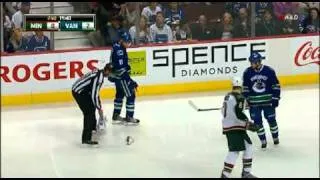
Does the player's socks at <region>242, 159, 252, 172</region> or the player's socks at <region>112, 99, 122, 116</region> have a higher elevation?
the player's socks at <region>112, 99, 122, 116</region>

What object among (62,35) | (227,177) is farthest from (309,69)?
(227,177)

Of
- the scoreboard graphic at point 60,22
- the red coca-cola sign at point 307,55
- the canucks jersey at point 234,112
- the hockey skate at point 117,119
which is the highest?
the scoreboard graphic at point 60,22

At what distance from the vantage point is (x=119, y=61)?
10.1 metres

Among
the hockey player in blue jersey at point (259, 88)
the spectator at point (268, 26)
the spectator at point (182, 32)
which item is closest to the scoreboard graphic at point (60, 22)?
the spectator at point (182, 32)

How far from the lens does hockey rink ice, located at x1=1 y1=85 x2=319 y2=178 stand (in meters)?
8.30

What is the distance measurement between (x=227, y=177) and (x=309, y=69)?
5795 mm

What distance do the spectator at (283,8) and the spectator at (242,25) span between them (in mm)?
578

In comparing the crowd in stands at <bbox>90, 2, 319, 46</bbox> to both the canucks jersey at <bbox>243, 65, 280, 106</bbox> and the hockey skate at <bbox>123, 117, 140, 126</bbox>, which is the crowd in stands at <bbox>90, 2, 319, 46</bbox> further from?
the canucks jersey at <bbox>243, 65, 280, 106</bbox>

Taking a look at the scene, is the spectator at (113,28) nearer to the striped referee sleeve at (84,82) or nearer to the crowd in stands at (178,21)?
the crowd in stands at (178,21)

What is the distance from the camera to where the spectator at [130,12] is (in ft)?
40.9

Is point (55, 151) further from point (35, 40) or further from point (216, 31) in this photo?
point (216, 31)

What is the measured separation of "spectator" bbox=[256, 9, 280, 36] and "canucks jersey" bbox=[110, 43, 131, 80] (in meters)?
3.60

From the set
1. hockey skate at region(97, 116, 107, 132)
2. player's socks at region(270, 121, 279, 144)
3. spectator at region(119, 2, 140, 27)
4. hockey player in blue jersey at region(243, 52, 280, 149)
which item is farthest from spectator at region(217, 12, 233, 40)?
hockey player in blue jersey at region(243, 52, 280, 149)

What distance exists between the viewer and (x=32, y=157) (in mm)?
8875
